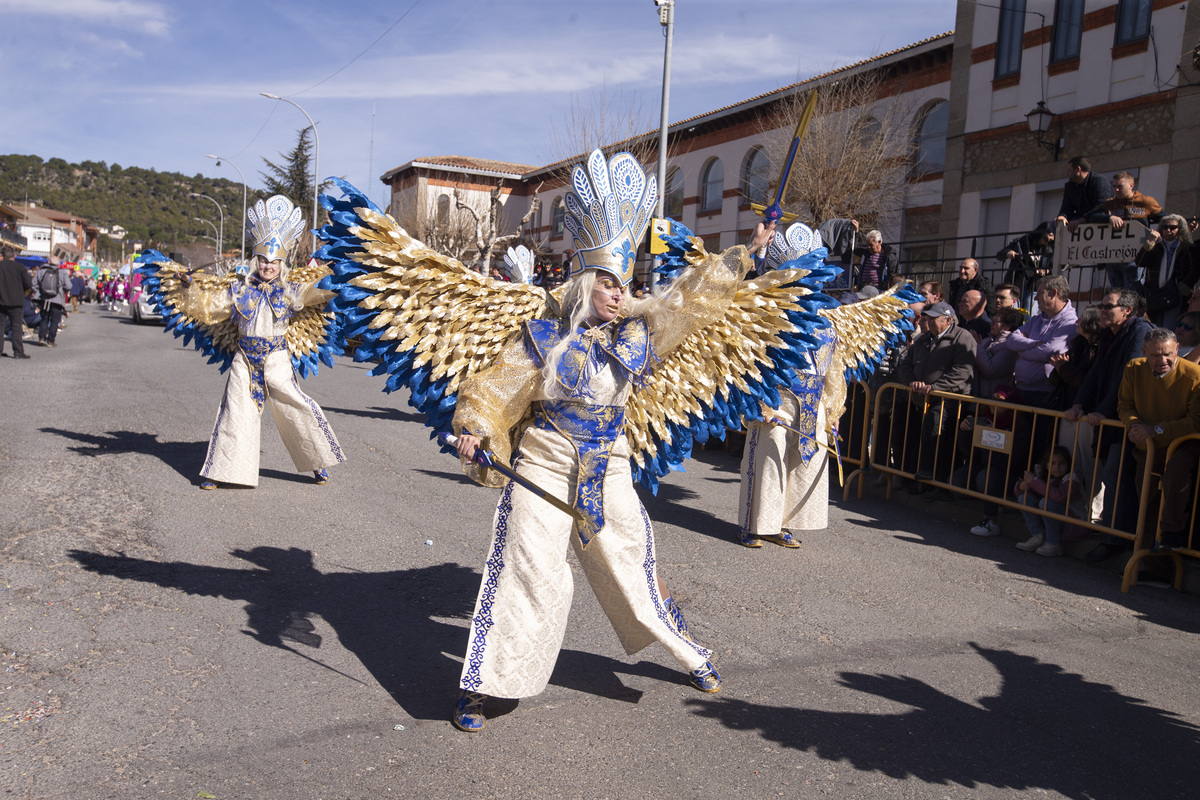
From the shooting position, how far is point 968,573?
585 centimetres

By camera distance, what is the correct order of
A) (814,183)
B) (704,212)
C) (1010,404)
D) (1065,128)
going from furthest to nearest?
(704,212)
(814,183)
(1065,128)
(1010,404)

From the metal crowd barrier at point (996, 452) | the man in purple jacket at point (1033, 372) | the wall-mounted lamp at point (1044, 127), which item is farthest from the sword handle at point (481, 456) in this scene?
the wall-mounted lamp at point (1044, 127)

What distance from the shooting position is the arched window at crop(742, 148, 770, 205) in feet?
74.6

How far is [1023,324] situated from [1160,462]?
90.3 inches

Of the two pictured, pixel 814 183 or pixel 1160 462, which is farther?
pixel 814 183

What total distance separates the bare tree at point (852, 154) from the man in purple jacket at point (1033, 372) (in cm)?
1028

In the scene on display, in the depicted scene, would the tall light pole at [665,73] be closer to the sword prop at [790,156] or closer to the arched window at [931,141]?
the arched window at [931,141]

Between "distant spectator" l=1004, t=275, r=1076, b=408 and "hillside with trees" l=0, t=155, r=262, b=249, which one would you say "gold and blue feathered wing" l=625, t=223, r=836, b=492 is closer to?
"distant spectator" l=1004, t=275, r=1076, b=408

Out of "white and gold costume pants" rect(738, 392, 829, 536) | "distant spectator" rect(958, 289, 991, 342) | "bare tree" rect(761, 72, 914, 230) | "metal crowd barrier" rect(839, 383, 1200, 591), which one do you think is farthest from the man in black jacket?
"distant spectator" rect(958, 289, 991, 342)

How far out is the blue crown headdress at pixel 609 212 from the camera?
10.8 ft

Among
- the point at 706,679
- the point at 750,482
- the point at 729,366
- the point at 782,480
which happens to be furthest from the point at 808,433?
the point at 706,679

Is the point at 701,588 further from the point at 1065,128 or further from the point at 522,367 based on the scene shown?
the point at 1065,128

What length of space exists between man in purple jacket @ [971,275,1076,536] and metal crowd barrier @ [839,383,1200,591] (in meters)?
0.01

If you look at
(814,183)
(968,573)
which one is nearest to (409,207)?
(814,183)
